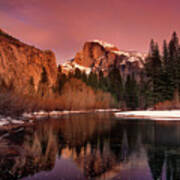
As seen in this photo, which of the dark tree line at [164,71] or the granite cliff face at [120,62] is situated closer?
the dark tree line at [164,71]

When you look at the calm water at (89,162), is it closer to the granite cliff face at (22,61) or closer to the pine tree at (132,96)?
the granite cliff face at (22,61)

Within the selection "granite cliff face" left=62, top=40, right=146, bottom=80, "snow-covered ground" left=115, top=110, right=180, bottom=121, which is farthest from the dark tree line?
"granite cliff face" left=62, top=40, right=146, bottom=80

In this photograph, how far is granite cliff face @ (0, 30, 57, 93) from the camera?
72750 mm

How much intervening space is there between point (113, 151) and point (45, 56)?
319 ft

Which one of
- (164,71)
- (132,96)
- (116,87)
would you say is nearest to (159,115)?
(164,71)

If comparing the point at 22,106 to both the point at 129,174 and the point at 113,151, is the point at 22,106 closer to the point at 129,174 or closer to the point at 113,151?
the point at 113,151

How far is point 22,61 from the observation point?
8438 centimetres

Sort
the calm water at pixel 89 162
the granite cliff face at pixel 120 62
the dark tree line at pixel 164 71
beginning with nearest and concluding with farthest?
the calm water at pixel 89 162, the dark tree line at pixel 164 71, the granite cliff face at pixel 120 62

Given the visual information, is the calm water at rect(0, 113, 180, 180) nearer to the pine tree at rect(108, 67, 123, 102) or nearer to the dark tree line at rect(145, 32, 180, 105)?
the dark tree line at rect(145, 32, 180, 105)

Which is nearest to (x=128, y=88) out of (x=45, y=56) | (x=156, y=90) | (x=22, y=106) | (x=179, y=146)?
(x=156, y=90)

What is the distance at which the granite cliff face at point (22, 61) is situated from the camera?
72750mm

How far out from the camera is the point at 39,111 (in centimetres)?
4372

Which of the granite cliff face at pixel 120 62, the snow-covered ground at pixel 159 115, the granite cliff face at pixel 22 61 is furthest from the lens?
the granite cliff face at pixel 120 62

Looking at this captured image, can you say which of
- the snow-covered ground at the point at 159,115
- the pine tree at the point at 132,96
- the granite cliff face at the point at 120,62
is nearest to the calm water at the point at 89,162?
the snow-covered ground at the point at 159,115
